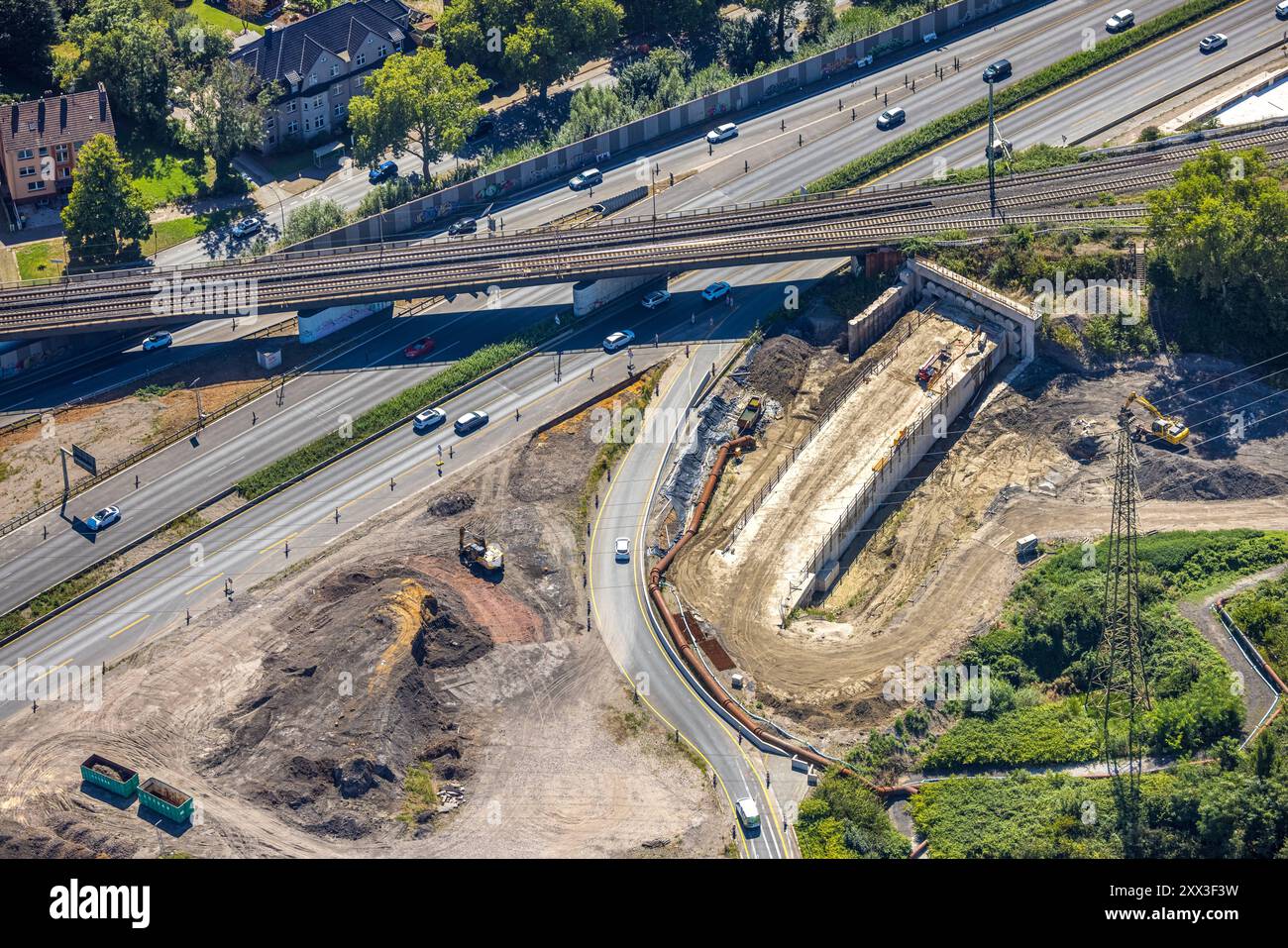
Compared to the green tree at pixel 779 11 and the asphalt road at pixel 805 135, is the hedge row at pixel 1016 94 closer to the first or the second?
the asphalt road at pixel 805 135

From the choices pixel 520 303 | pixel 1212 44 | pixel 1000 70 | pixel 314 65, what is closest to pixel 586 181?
pixel 520 303

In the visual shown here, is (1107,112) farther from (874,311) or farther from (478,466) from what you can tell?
(478,466)

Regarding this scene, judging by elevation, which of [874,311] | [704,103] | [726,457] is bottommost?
Answer: [726,457]

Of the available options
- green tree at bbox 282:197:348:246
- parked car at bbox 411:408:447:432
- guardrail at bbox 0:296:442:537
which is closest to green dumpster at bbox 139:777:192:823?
guardrail at bbox 0:296:442:537

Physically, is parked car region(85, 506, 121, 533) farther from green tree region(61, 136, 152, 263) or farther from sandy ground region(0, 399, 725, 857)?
green tree region(61, 136, 152, 263)

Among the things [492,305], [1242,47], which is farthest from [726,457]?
[1242,47]

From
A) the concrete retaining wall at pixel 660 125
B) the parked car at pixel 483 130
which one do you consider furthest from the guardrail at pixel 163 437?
the parked car at pixel 483 130

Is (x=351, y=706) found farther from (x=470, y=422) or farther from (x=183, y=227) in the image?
(x=183, y=227)
